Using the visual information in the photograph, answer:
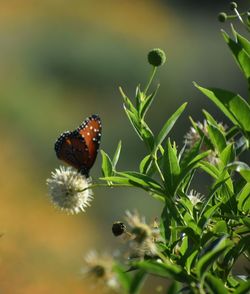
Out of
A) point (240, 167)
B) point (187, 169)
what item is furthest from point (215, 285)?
point (187, 169)

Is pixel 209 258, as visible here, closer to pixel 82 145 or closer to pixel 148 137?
pixel 148 137

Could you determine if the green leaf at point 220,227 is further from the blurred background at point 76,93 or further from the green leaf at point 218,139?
the blurred background at point 76,93

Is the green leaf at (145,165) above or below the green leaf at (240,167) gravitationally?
below

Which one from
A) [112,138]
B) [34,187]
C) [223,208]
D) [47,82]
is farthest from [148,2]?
[223,208]

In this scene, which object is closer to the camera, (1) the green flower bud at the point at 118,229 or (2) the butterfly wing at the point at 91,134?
(1) the green flower bud at the point at 118,229

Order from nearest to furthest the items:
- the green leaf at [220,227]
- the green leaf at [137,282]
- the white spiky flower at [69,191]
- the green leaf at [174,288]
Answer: the green leaf at [137,282], the green leaf at [174,288], the green leaf at [220,227], the white spiky flower at [69,191]

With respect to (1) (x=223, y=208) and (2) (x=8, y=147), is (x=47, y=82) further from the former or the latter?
(1) (x=223, y=208)

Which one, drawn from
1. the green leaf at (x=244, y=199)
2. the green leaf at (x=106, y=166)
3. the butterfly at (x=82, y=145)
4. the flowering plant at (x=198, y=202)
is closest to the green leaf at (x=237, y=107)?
the flowering plant at (x=198, y=202)
